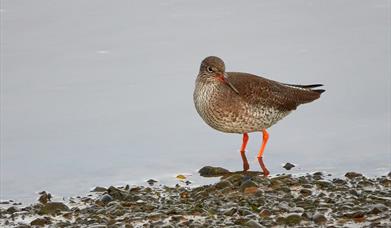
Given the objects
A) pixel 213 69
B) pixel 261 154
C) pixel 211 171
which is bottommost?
pixel 211 171

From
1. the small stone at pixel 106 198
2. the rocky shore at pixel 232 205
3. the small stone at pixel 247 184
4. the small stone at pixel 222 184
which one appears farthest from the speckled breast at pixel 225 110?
the small stone at pixel 106 198

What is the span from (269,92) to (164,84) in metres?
1.84

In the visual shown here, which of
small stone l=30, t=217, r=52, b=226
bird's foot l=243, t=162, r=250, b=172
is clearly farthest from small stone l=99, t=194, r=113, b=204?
bird's foot l=243, t=162, r=250, b=172

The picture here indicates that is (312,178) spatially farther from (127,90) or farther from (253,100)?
(127,90)

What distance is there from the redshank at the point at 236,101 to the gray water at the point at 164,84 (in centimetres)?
35

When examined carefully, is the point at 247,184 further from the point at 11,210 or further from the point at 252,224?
the point at 11,210

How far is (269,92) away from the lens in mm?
11328

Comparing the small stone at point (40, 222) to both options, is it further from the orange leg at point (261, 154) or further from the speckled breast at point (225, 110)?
the speckled breast at point (225, 110)

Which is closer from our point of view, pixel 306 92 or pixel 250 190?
pixel 250 190

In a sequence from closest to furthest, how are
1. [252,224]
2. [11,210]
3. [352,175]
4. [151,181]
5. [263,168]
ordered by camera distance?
[252,224]
[11,210]
[352,175]
[151,181]
[263,168]

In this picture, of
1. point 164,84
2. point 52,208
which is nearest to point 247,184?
point 52,208

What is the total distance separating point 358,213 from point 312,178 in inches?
63.1

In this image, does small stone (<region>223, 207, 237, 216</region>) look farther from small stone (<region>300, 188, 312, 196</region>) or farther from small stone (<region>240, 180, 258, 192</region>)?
small stone (<region>300, 188, 312, 196</region>)

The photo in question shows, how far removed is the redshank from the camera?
35.6 ft
